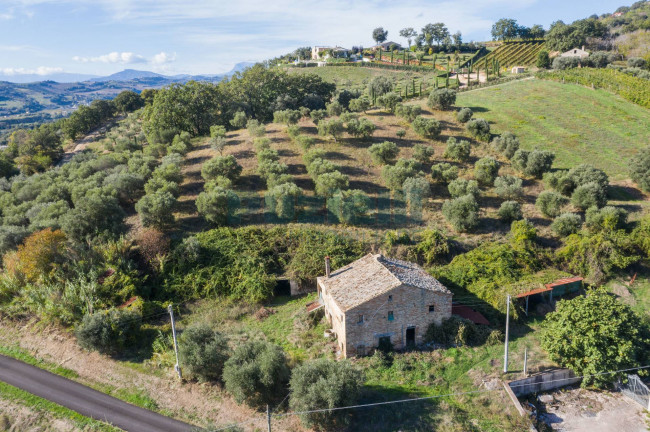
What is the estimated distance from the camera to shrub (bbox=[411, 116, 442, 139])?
187 feet

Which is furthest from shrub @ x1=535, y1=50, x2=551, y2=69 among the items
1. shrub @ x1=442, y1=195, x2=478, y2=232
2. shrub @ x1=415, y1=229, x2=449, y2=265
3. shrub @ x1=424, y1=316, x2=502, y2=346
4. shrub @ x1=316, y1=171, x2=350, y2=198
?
shrub @ x1=424, y1=316, x2=502, y2=346

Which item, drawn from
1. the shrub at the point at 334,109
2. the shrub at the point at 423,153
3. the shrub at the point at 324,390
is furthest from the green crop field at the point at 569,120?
the shrub at the point at 324,390

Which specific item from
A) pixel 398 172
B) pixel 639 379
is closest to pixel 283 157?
pixel 398 172

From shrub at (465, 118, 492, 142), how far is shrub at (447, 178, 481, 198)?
1701cm

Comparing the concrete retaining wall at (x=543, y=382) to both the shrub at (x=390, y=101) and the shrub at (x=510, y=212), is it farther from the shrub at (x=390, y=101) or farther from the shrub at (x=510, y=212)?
the shrub at (x=390, y=101)

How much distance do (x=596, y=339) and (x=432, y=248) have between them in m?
14.5

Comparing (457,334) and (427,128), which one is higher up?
(427,128)

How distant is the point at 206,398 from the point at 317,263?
1429 centimetres

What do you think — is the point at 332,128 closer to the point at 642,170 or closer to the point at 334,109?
the point at 334,109

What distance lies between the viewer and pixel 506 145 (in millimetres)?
54531

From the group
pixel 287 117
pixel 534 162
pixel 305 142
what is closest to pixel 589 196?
pixel 534 162

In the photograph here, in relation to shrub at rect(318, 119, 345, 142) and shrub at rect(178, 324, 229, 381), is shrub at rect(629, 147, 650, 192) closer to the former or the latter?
shrub at rect(318, 119, 345, 142)

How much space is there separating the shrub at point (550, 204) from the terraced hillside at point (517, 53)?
76.6 metres

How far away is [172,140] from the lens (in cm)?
6072
